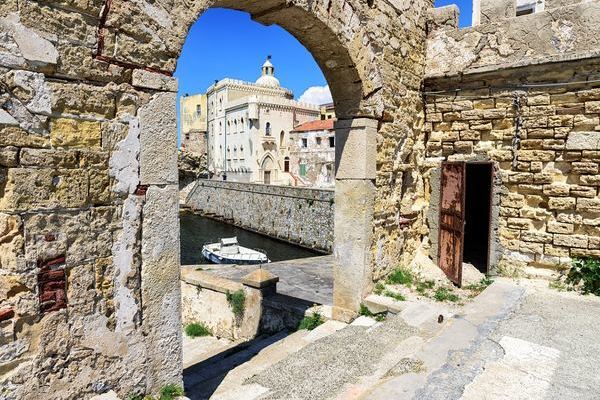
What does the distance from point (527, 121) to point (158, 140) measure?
188 inches

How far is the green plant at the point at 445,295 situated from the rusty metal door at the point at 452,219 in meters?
0.48

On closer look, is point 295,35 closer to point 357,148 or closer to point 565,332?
point 357,148

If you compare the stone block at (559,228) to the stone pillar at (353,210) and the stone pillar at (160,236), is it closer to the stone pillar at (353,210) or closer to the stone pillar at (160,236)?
the stone pillar at (353,210)

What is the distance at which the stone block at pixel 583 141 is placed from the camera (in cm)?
503

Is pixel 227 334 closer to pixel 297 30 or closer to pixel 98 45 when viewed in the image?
pixel 297 30

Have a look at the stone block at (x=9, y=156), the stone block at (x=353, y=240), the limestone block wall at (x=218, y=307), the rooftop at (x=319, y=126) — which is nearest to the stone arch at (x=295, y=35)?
the stone block at (x=9, y=156)

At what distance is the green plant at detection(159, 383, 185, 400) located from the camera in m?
2.91

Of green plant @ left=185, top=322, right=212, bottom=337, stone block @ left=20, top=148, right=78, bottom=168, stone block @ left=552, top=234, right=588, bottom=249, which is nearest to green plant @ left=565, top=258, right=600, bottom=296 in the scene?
stone block @ left=552, top=234, right=588, bottom=249

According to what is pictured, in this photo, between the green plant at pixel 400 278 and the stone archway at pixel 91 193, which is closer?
the stone archway at pixel 91 193

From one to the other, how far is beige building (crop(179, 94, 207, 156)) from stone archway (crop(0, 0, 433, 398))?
4567cm

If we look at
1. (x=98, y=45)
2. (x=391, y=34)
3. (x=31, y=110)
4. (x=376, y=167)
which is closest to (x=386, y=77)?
(x=391, y=34)

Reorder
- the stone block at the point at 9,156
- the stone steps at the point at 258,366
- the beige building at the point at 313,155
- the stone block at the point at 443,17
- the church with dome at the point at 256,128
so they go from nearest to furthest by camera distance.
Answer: the stone block at the point at 9,156 < the stone steps at the point at 258,366 < the stone block at the point at 443,17 < the beige building at the point at 313,155 < the church with dome at the point at 256,128

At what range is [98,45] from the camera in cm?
250

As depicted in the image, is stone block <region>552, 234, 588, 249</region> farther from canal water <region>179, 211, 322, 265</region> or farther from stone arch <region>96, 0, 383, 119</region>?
canal water <region>179, 211, 322, 265</region>
